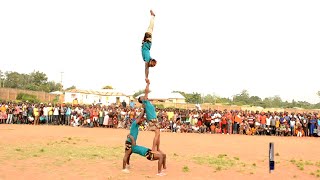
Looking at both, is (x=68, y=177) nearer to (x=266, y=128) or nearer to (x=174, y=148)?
(x=174, y=148)

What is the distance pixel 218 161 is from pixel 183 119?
13.9 m

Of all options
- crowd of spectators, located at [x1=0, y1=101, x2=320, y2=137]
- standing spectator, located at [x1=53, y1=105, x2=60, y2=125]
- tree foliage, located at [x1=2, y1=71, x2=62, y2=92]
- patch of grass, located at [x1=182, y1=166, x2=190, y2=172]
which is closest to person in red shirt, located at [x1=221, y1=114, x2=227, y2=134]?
crowd of spectators, located at [x1=0, y1=101, x2=320, y2=137]

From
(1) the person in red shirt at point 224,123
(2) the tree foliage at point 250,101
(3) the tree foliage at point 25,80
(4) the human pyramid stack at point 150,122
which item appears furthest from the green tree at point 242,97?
(4) the human pyramid stack at point 150,122

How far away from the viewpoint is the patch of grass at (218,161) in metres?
9.95

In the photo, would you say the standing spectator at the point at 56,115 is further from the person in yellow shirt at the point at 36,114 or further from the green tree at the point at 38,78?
the green tree at the point at 38,78

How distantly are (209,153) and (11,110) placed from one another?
17.9m

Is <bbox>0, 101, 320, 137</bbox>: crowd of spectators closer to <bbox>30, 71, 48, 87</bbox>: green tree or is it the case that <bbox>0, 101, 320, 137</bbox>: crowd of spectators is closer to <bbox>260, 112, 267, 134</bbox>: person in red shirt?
<bbox>260, 112, 267, 134</bbox>: person in red shirt

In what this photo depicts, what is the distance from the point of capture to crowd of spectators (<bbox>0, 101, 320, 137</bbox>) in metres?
23.2

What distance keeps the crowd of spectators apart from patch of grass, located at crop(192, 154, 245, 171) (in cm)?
1184

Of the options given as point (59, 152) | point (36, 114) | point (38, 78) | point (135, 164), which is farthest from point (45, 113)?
point (38, 78)

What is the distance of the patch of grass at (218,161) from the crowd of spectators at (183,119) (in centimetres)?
1184

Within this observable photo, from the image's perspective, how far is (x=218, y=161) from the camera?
10.8 m

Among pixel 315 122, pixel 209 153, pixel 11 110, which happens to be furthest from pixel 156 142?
pixel 11 110

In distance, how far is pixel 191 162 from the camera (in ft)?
34.9
